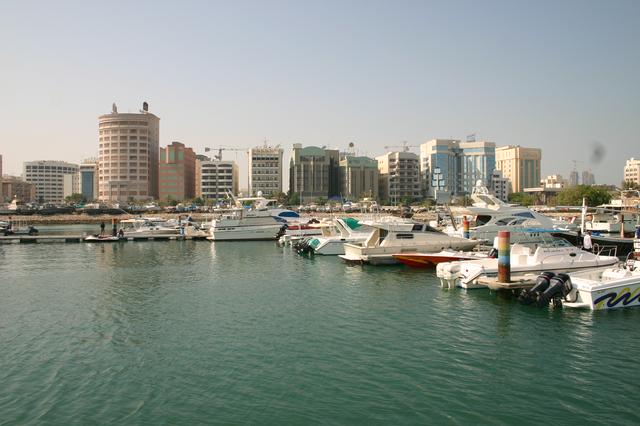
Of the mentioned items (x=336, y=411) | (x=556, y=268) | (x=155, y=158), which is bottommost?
(x=336, y=411)

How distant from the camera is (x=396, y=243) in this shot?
3775 cm

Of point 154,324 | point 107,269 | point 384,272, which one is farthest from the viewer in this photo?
point 107,269

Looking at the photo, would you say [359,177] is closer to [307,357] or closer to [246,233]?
[246,233]

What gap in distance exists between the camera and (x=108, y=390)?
1376cm

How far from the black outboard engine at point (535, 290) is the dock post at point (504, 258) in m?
1.79

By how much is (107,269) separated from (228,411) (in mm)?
28690

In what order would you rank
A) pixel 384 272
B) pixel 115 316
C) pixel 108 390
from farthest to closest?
1. pixel 384 272
2. pixel 115 316
3. pixel 108 390

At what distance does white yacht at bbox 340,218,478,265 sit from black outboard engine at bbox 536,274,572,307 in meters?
15.4

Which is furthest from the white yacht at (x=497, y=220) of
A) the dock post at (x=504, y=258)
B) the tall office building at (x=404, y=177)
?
the tall office building at (x=404, y=177)

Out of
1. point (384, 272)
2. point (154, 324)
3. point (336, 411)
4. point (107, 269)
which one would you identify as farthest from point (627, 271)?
point (107, 269)

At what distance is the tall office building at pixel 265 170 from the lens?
174000 millimetres

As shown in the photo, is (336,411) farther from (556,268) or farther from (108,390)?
(556,268)

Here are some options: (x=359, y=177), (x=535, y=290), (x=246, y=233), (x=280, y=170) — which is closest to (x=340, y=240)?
(x=246, y=233)

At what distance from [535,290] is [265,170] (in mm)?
156495
